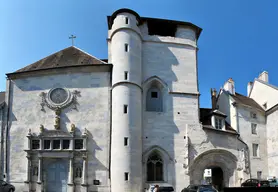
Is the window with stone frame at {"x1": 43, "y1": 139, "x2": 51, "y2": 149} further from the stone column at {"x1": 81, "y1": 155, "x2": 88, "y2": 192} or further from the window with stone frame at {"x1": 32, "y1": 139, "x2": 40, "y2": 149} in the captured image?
the stone column at {"x1": 81, "y1": 155, "x2": 88, "y2": 192}

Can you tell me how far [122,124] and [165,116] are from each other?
3825mm

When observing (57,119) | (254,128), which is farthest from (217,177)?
(57,119)

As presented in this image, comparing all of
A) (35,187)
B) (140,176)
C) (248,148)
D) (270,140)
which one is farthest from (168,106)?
(35,187)

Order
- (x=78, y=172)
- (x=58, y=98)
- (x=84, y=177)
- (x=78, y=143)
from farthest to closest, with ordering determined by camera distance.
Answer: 1. (x=58, y=98)
2. (x=78, y=143)
3. (x=78, y=172)
4. (x=84, y=177)

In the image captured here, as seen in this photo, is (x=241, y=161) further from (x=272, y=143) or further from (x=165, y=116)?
(x=165, y=116)

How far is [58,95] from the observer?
1058 inches

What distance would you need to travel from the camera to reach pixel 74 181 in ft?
82.2

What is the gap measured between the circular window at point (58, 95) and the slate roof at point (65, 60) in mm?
2068

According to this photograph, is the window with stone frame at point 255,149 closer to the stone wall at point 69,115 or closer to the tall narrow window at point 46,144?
the stone wall at point 69,115

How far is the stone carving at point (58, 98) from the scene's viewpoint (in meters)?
26.6

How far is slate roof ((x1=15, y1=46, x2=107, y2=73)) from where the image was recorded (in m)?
27.8

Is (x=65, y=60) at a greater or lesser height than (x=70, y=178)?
greater

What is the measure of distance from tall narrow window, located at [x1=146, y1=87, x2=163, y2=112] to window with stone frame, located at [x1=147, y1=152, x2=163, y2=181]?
3.73 m

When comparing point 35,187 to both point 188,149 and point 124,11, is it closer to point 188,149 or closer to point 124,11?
point 188,149
